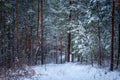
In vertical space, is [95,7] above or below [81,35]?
above

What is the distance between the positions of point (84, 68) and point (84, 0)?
11355 millimetres

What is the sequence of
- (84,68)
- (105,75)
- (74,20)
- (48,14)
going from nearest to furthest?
(105,75)
(84,68)
(74,20)
(48,14)

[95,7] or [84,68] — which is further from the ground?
[95,7]

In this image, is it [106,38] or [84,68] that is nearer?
[84,68]

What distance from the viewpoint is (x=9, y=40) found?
31.9 metres

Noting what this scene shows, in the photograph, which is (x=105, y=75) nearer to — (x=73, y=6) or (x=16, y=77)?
(x=16, y=77)

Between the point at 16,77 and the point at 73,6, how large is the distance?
14.9 meters

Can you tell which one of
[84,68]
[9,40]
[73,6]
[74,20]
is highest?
[73,6]

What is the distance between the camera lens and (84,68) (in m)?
19.8

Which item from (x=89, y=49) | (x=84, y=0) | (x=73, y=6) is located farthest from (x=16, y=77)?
(x=84, y=0)

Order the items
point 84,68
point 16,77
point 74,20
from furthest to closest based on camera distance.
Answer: point 74,20 < point 84,68 < point 16,77

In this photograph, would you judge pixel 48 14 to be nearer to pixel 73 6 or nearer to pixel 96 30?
pixel 73 6

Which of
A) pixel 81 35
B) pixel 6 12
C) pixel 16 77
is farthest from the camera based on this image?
pixel 6 12

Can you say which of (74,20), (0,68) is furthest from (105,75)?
(74,20)
